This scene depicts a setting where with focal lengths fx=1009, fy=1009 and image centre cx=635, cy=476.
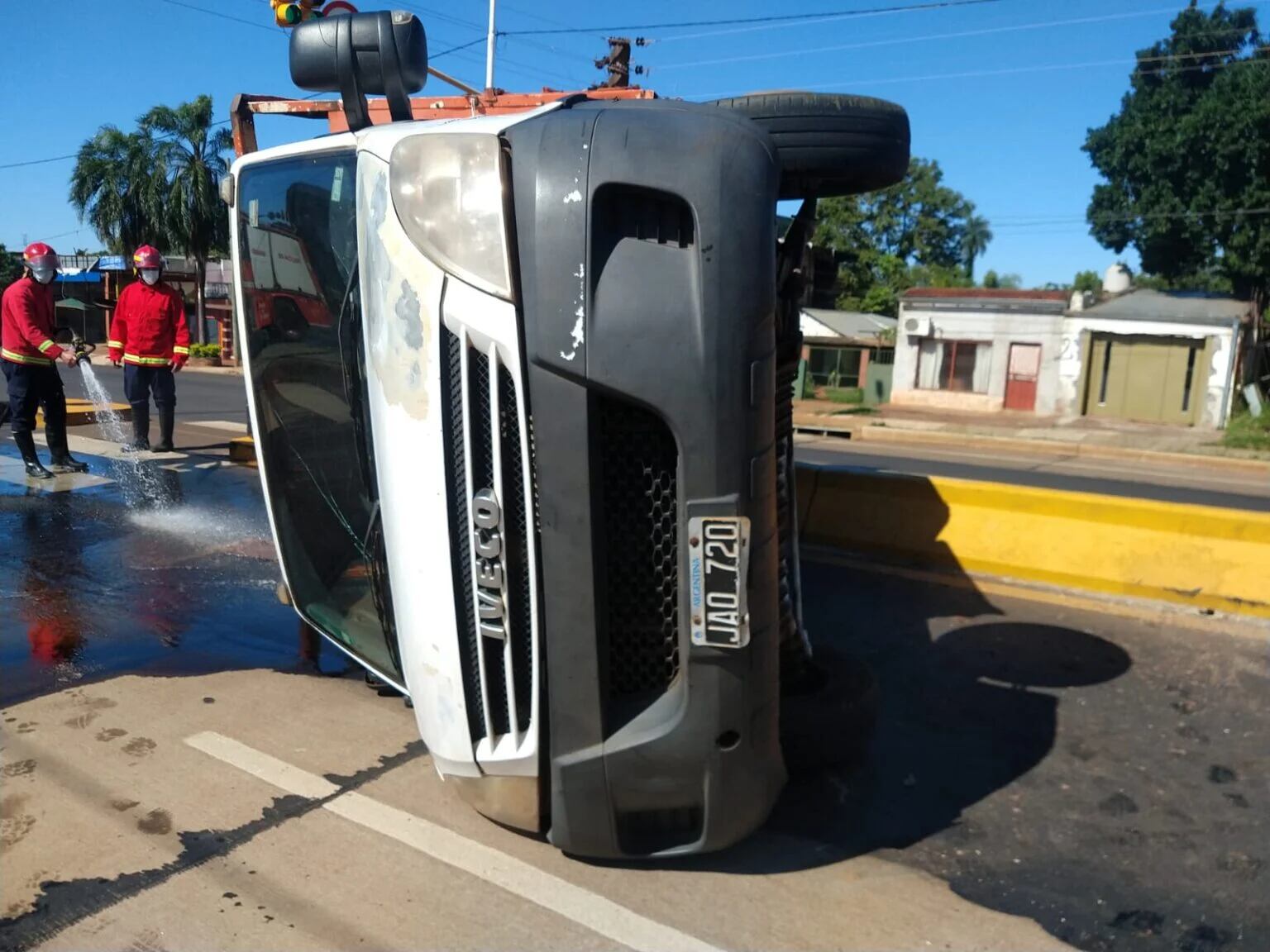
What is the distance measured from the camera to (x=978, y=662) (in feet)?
15.6

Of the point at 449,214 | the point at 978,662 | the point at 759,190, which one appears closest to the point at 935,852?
the point at 978,662

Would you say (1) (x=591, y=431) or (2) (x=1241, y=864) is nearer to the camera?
(1) (x=591, y=431)

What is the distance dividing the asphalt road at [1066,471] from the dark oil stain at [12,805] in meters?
10.7

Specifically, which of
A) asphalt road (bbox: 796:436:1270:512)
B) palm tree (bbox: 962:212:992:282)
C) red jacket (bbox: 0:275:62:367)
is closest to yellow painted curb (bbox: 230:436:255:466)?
red jacket (bbox: 0:275:62:367)

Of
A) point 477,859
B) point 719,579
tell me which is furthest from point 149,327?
point 719,579

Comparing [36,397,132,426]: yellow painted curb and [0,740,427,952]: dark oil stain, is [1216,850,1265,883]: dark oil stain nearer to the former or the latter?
[0,740,427,952]: dark oil stain

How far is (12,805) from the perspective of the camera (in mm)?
3217

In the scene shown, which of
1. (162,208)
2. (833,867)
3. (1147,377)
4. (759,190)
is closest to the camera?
(759,190)

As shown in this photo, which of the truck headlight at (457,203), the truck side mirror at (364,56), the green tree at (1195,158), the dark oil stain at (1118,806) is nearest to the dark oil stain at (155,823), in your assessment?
the truck headlight at (457,203)

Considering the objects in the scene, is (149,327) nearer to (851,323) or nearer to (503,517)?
(503,517)

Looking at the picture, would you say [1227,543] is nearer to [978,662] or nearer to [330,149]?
[978,662]

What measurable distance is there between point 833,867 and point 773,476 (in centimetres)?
125

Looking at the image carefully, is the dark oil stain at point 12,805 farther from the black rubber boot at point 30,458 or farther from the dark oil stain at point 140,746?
the black rubber boot at point 30,458

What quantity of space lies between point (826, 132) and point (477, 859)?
241 centimetres
